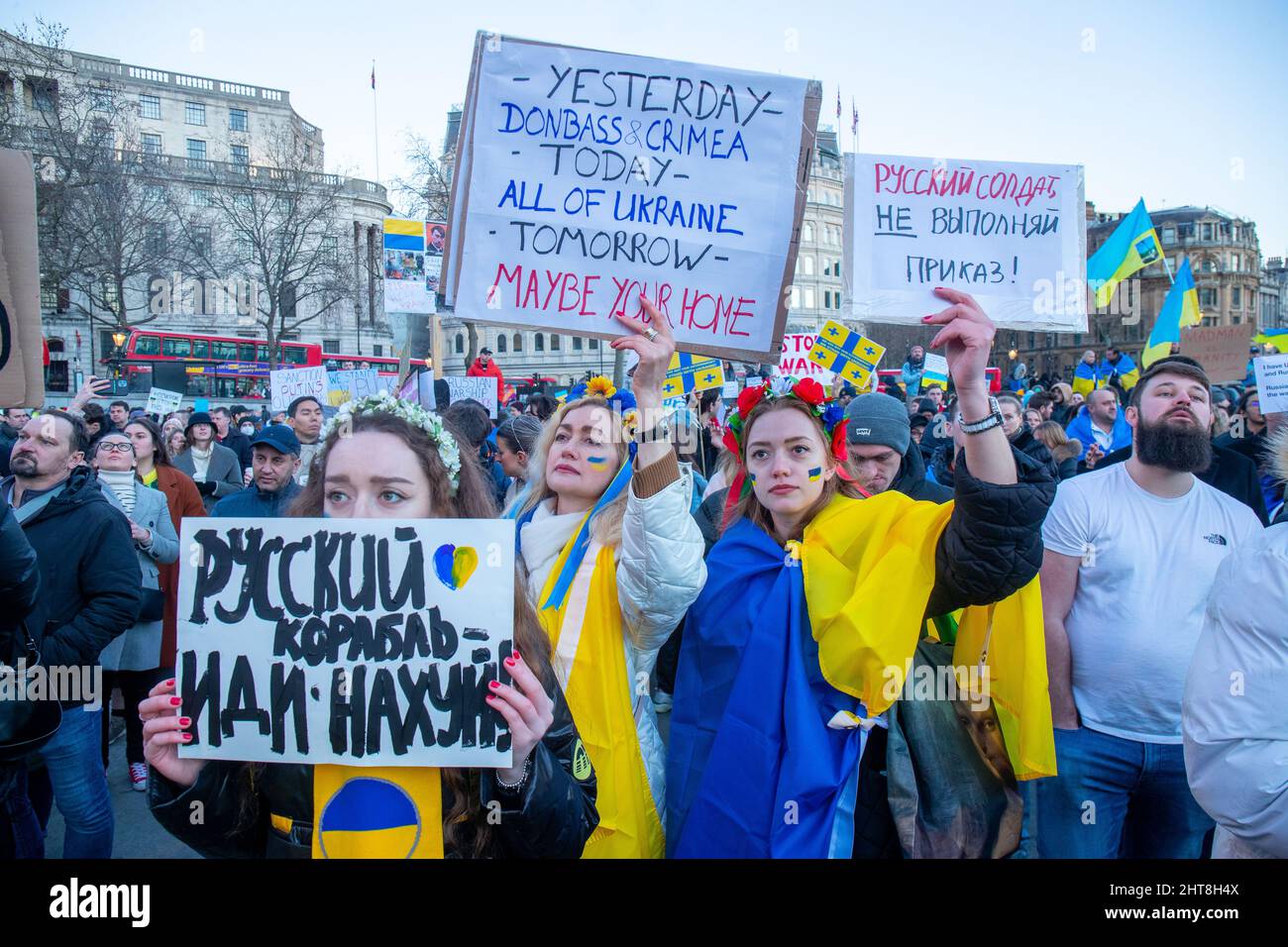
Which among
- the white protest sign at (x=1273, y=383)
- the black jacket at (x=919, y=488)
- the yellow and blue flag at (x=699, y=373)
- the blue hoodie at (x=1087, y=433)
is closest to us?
the black jacket at (x=919, y=488)

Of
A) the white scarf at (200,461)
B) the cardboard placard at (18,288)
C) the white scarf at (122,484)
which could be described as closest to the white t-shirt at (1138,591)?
the cardboard placard at (18,288)

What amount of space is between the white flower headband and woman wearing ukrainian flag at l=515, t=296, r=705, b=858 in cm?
61

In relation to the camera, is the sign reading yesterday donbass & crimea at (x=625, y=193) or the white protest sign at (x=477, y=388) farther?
the white protest sign at (x=477, y=388)

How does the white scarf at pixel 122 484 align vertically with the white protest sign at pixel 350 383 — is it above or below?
below

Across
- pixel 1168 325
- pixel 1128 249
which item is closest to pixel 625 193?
pixel 1128 249

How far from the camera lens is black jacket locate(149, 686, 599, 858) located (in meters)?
1.88

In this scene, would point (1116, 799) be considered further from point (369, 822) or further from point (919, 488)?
point (369, 822)

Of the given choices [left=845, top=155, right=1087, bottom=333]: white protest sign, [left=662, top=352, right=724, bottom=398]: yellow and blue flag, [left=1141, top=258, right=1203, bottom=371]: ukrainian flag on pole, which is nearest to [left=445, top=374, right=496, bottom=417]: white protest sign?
[left=662, top=352, right=724, bottom=398]: yellow and blue flag

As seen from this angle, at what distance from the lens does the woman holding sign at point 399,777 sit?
187 cm

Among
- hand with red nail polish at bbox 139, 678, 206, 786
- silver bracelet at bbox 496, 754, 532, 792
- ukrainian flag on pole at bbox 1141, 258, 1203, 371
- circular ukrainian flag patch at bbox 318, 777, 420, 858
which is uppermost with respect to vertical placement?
ukrainian flag on pole at bbox 1141, 258, 1203, 371

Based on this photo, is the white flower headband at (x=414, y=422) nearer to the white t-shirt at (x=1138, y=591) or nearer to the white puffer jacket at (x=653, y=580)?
the white puffer jacket at (x=653, y=580)

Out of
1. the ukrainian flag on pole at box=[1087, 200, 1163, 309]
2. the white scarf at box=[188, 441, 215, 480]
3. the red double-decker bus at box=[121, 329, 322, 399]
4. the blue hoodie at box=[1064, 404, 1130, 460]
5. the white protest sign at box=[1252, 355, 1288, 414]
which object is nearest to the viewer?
the white protest sign at box=[1252, 355, 1288, 414]

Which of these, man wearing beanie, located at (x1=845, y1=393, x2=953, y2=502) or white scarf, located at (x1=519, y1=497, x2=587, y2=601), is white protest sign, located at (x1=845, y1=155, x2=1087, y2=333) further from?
white scarf, located at (x1=519, y1=497, x2=587, y2=601)

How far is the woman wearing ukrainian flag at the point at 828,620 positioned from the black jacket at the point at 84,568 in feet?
8.71
